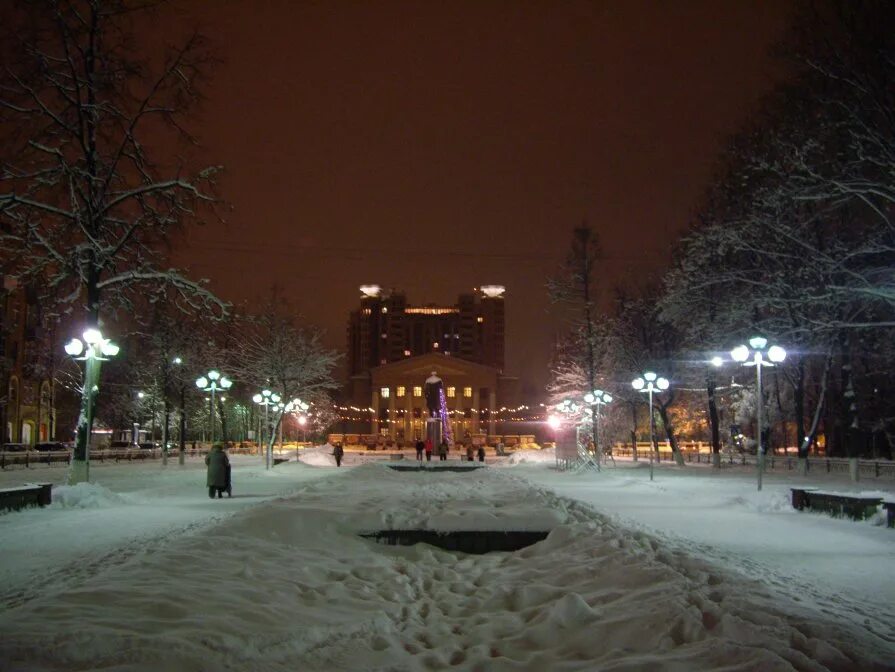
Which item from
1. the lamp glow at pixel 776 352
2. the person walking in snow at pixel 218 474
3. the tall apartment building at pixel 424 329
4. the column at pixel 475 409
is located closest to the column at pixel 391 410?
the column at pixel 475 409

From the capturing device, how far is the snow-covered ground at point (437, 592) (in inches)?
Answer: 257

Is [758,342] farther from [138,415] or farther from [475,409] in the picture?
[475,409]

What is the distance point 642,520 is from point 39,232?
17.0 m

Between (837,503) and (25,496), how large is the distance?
1780cm

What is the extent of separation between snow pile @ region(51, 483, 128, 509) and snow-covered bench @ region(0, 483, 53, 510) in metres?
0.27

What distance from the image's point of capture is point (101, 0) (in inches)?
818

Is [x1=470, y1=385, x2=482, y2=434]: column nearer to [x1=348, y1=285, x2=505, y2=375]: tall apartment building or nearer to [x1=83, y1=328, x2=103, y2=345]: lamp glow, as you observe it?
[x1=348, y1=285, x2=505, y2=375]: tall apartment building

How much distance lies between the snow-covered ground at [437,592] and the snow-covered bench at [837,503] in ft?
1.82

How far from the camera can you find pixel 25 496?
1745cm

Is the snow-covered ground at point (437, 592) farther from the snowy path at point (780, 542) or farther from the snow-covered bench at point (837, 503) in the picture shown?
the snow-covered bench at point (837, 503)

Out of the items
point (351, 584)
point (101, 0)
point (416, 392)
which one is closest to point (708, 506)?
point (351, 584)

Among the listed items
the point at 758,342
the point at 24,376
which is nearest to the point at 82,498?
the point at 758,342

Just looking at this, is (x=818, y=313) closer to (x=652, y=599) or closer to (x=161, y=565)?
(x=652, y=599)

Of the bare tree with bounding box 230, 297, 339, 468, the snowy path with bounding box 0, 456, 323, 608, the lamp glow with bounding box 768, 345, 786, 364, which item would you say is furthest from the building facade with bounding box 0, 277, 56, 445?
the lamp glow with bounding box 768, 345, 786, 364
